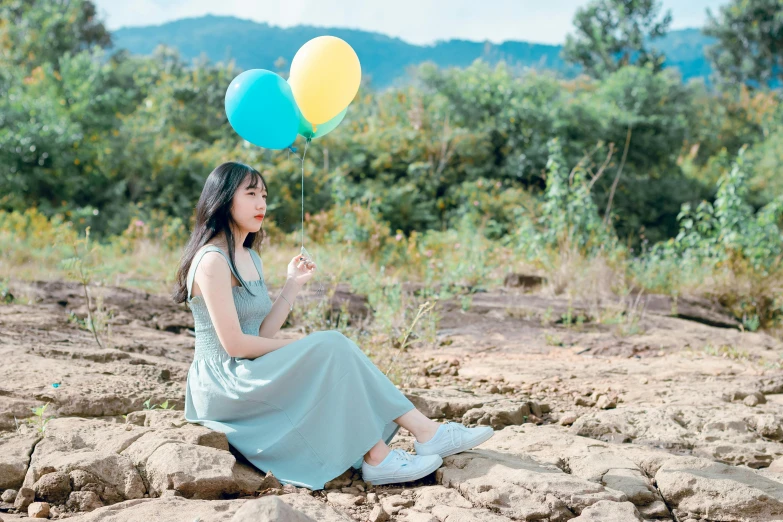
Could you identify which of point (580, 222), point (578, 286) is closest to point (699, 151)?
point (580, 222)

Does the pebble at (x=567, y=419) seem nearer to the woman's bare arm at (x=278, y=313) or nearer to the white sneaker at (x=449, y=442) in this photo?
the white sneaker at (x=449, y=442)

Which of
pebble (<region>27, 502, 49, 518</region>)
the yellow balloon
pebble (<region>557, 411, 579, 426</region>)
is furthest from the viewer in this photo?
pebble (<region>557, 411, 579, 426</region>)

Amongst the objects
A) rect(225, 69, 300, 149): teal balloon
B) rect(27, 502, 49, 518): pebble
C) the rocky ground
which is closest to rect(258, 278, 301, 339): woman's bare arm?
the rocky ground

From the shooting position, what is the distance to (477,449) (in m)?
3.14

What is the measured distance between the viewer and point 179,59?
26.2 metres

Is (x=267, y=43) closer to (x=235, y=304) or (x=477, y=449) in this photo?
(x=235, y=304)

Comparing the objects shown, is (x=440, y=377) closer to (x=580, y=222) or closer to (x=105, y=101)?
(x=580, y=222)

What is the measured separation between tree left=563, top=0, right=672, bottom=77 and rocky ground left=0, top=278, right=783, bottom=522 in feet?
61.4

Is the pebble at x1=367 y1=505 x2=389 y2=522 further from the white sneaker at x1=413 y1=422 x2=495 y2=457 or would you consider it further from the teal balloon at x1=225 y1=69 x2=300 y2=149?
the teal balloon at x1=225 y1=69 x2=300 y2=149

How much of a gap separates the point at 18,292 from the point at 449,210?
26.4ft

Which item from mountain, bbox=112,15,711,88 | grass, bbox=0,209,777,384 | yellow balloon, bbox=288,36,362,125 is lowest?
grass, bbox=0,209,777,384

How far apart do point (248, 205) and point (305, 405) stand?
87 cm

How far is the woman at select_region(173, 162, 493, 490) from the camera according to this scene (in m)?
2.87

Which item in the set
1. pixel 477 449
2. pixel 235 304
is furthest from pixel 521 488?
pixel 235 304
